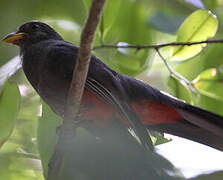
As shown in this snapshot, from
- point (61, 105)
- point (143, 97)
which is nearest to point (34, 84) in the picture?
point (61, 105)

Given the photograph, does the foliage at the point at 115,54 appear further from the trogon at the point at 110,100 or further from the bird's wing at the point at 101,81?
the bird's wing at the point at 101,81

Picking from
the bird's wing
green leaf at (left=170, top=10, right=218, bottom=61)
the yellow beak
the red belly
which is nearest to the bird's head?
the yellow beak

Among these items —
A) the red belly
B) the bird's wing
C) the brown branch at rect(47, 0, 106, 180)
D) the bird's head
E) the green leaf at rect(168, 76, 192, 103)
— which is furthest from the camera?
the bird's head

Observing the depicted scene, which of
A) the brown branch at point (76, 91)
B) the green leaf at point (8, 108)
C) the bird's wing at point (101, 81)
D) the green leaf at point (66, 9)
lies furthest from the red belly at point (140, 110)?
the green leaf at point (66, 9)

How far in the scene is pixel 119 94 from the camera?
8.68 ft

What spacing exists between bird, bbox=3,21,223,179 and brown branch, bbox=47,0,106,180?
275 mm

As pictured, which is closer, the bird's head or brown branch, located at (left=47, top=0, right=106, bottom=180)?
brown branch, located at (left=47, top=0, right=106, bottom=180)

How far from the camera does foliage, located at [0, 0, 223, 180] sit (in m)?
2.95

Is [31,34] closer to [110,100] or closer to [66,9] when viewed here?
[66,9]

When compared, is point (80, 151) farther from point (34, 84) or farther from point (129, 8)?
point (129, 8)

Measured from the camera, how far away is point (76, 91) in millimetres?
2197

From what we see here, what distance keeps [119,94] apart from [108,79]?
0.47 ft

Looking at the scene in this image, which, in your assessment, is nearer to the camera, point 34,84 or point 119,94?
point 119,94

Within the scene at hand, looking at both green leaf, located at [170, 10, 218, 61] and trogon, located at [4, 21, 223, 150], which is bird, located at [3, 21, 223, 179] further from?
green leaf, located at [170, 10, 218, 61]
